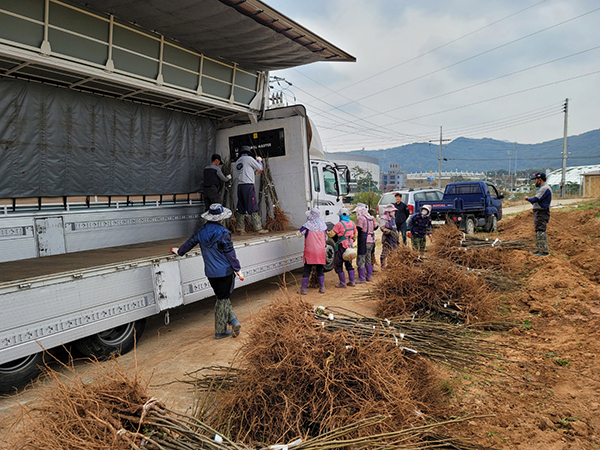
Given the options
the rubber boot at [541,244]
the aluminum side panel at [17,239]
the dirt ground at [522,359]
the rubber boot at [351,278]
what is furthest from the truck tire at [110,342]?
the rubber boot at [541,244]

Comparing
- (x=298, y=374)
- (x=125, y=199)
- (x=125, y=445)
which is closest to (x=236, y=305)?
(x=125, y=199)

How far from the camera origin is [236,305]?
281 inches

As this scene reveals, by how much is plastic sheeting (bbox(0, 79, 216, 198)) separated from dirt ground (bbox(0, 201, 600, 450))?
2.76 metres

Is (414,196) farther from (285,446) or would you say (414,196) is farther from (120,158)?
(285,446)

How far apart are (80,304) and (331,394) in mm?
2774

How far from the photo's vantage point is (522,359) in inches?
167

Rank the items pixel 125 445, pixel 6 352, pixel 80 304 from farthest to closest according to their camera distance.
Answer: pixel 80 304 < pixel 6 352 < pixel 125 445

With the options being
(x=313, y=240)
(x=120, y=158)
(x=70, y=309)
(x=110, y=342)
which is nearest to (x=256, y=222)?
(x=313, y=240)

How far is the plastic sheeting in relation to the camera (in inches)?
233

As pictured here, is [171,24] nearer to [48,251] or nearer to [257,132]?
[257,132]

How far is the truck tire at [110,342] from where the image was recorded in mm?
4316

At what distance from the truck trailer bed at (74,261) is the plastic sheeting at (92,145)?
1224mm

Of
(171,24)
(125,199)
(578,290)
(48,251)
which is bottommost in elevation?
(578,290)

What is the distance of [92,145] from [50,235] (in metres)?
1.82
